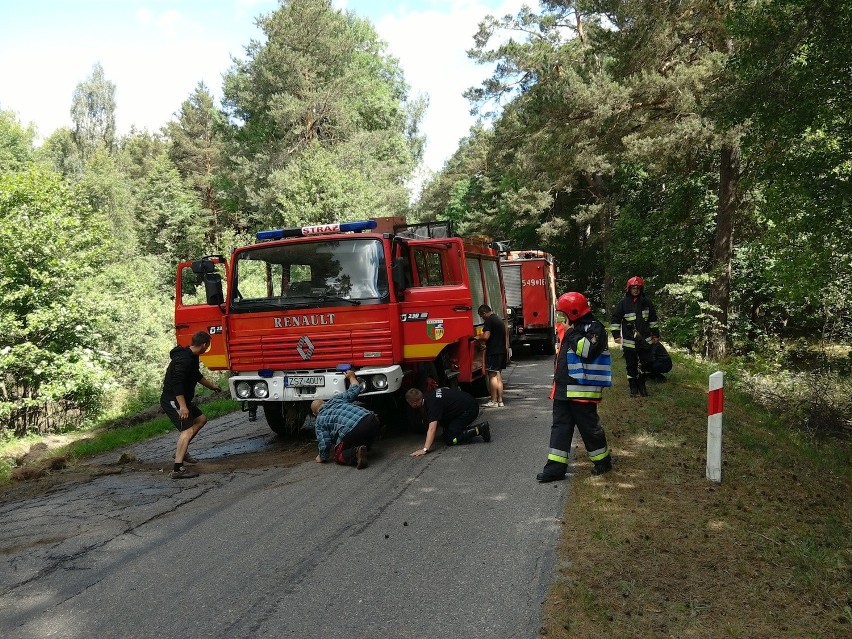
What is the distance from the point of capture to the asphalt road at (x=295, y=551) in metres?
3.88

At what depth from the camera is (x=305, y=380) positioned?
8008 mm

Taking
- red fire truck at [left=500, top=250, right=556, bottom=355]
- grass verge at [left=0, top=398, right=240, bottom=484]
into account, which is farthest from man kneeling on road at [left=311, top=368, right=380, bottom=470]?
red fire truck at [left=500, top=250, right=556, bottom=355]

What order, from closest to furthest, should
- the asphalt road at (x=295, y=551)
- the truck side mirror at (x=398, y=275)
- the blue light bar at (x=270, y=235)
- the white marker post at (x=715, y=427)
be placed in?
1. the asphalt road at (x=295, y=551)
2. the white marker post at (x=715, y=427)
3. the truck side mirror at (x=398, y=275)
4. the blue light bar at (x=270, y=235)

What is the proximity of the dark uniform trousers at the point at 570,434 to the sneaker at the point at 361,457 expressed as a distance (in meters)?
1.99

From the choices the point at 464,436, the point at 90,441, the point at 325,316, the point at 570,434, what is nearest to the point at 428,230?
the point at 325,316

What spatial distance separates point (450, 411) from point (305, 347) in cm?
190

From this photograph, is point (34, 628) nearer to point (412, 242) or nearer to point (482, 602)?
point (482, 602)

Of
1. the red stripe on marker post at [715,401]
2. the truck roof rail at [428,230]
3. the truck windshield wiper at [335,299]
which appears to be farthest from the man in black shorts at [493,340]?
the red stripe on marker post at [715,401]

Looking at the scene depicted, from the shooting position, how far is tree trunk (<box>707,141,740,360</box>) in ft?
53.8

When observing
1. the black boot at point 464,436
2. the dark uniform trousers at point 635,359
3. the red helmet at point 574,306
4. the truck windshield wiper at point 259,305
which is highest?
the truck windshield wiper at point 259,305

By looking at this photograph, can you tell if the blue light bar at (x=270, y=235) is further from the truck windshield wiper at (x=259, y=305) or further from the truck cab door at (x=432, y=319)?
the truck cab door at (x=432, y=319)

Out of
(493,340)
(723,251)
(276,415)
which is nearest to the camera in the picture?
(276,415)

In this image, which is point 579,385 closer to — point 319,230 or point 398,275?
point 398,275

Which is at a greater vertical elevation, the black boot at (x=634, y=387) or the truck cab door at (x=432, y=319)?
the truck cab door at (x=432, y=319)
